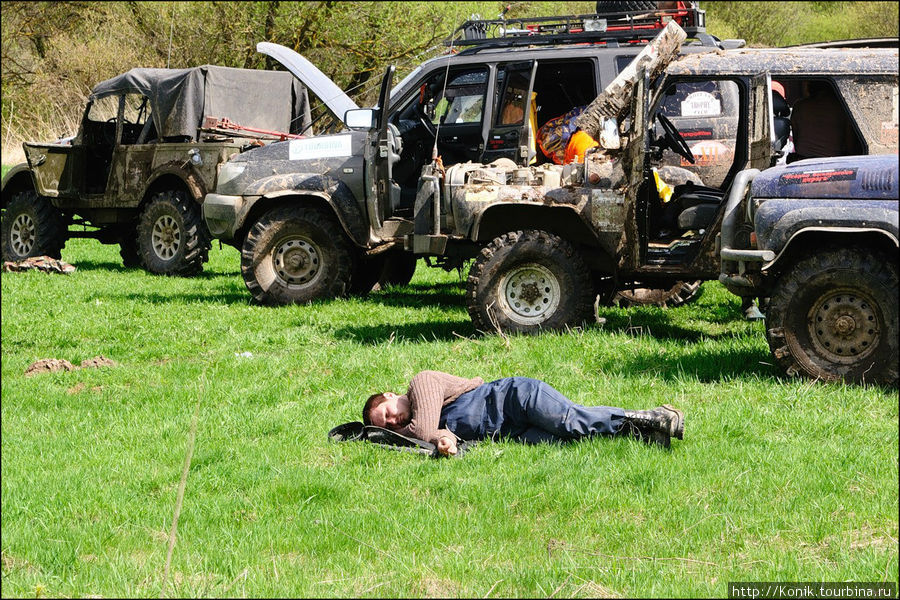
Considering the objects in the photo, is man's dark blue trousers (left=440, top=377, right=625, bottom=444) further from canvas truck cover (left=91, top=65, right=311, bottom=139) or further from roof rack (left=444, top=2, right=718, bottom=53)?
canvas truck cover (left=91, top=65, right=311, bottom=139)

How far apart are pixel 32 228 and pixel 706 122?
406 inches

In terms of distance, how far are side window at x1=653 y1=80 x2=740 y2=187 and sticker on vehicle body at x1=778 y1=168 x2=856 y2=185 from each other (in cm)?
310

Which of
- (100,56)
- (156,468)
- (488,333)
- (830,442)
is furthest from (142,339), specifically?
(100,56)

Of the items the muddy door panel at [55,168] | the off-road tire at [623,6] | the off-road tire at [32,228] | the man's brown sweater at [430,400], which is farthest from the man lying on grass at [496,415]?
the off-road tire at [32,228]

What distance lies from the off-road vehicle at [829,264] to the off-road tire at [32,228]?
11.6 meters

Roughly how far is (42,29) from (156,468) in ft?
67.4

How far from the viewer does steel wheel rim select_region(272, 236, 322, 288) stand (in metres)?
11.3

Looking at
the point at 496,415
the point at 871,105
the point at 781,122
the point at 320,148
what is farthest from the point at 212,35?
the point at 496,415

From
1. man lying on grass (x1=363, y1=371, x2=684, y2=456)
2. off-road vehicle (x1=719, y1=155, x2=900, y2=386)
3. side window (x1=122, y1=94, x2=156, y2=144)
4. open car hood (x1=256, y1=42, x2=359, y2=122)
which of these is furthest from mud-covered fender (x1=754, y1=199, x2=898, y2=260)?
side window (x1=122, y1=94, x2=156, y2=144)

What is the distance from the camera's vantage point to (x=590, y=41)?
11.0 meters

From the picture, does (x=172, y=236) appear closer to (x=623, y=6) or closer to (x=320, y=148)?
(x=320, y=148)

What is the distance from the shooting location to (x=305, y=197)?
447 inches

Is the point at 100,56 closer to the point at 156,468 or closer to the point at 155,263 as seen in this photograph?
the point at 155,263

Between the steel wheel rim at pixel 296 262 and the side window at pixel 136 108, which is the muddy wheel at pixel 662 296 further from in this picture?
the side window at pixel 136 108
